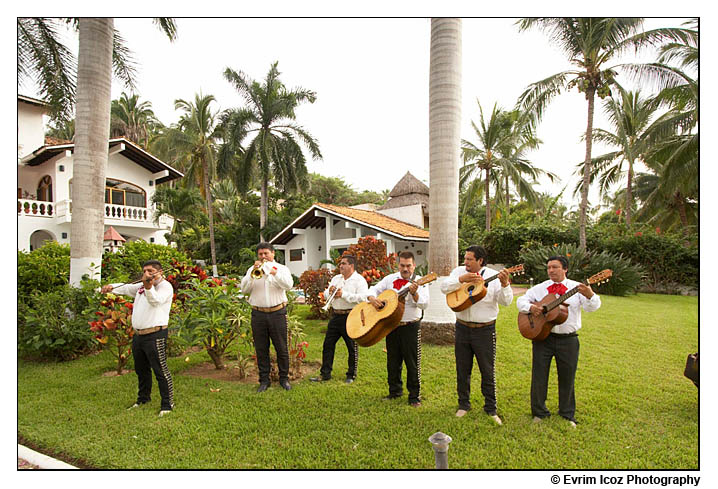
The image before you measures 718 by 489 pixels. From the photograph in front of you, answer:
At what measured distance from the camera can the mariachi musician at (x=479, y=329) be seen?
13.9ft

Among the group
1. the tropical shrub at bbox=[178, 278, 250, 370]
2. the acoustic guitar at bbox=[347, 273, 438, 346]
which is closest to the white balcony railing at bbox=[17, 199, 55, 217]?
the tropical shrub at bbox=[178, 278, 250, 370]

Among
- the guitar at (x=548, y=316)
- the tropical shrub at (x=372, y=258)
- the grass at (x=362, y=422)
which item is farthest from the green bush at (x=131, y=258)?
the guitar at (x=548, y=316)

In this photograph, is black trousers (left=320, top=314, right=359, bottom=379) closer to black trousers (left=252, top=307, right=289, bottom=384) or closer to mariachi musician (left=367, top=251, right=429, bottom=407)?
black trousers (left=252, top=307, right=289, bottom=384)

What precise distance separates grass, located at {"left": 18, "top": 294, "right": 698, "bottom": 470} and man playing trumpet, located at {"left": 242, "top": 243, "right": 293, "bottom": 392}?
1.36ft

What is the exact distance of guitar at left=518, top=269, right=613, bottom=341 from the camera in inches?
151

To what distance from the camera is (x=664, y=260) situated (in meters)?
13.6

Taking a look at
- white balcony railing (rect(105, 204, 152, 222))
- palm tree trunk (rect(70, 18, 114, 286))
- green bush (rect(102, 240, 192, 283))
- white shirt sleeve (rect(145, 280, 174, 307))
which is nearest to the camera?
white shirt sleeve (rect(145, 280, 174, 307))

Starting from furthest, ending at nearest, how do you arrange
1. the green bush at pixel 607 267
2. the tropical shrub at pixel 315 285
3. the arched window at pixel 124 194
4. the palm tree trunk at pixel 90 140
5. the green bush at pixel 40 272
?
1. the arched window at pixel 124 194
2. the green bush at pixel 607 267
3. the tropical shrub at pixel 315 285
4. the green bush at pixel 40 272
5. the palm tree trunk at pixel 90 140

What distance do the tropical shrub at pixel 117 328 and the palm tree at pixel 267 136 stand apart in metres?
18.6

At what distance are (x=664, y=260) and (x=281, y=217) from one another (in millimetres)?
20191

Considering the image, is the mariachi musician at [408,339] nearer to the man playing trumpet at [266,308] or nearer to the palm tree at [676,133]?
the man playing trumpet at [266,308]

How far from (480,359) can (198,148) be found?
80.5ft

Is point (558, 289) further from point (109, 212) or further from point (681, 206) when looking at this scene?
point (109, 212)

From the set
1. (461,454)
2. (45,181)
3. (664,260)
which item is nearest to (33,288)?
(461,454)
